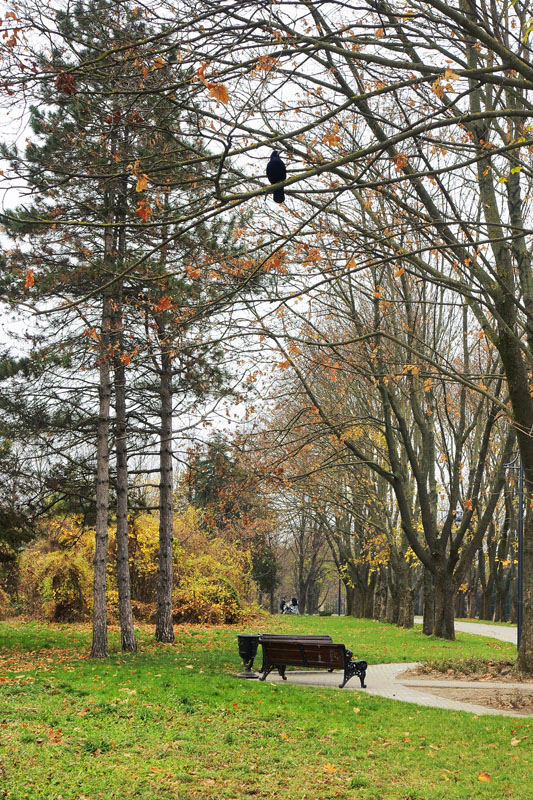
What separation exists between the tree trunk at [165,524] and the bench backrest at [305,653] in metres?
5.63

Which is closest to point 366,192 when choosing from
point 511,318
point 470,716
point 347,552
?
point 511,318

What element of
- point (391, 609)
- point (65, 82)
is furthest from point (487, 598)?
point (65, 82)

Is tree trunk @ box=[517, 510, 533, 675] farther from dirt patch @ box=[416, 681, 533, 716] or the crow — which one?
the crow

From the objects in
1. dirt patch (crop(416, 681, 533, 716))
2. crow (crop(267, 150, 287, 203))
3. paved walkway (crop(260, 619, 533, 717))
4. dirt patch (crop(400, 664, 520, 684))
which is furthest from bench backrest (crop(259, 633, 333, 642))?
crow (crop(267, 150, 287, 203))

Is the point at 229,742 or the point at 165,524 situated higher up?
the point at 165,524

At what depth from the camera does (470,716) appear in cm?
933

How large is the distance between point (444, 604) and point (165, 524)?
846cm

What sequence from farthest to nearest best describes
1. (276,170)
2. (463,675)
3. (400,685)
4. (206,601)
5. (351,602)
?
(351,602) → (206,601) → (463,675) → (400,685) → (276,170)

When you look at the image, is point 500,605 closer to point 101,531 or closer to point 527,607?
point 527,607

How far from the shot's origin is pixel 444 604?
812 inches

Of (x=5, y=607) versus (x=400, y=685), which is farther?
(x=5, y=607)

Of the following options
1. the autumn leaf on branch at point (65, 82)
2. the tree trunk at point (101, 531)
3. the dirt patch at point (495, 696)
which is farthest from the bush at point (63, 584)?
the autumn leaf on branch at point (65, 82)

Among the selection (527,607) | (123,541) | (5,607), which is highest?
(123,541)

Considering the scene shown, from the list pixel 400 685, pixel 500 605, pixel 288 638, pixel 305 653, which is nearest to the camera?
pixel 305 653
